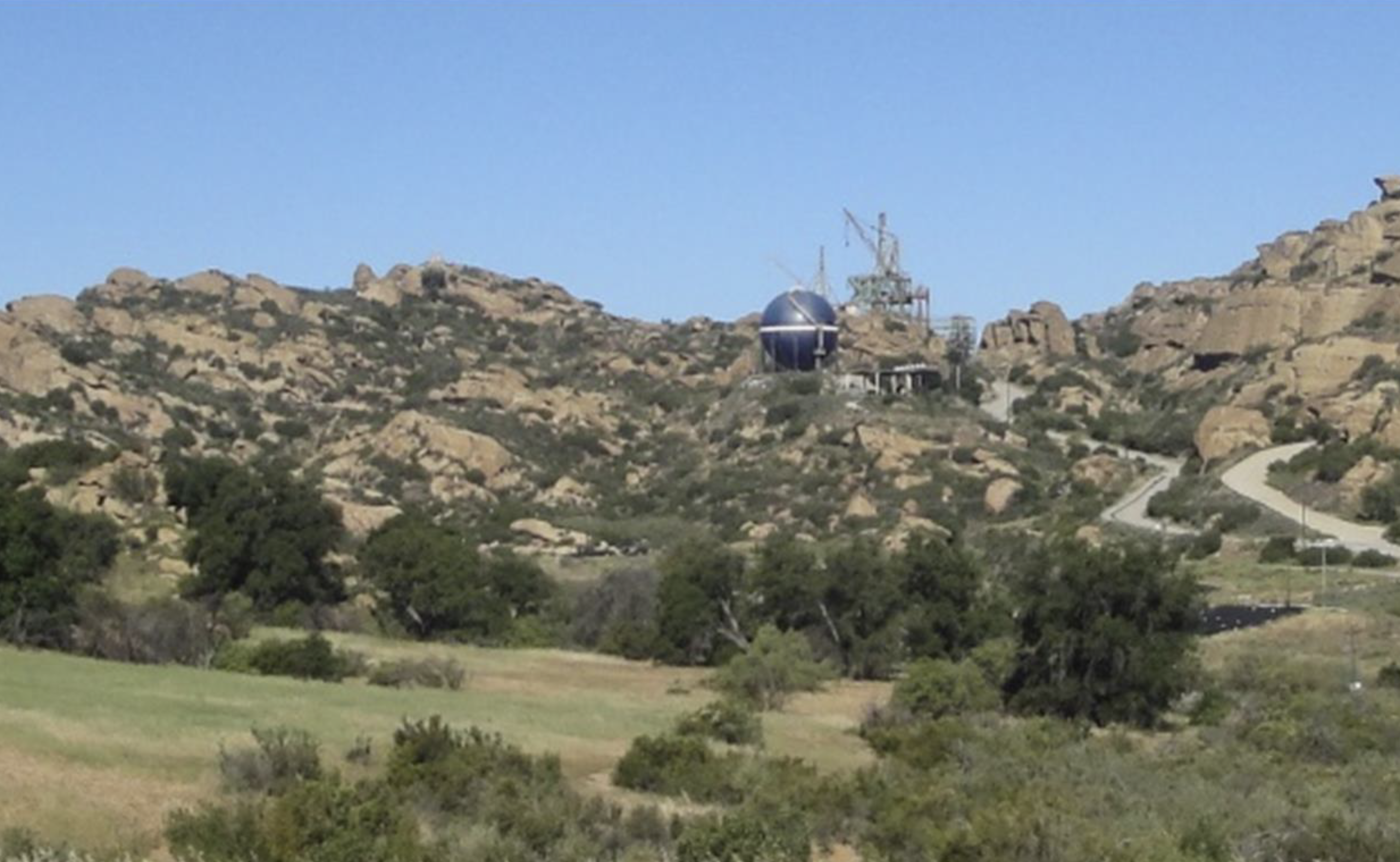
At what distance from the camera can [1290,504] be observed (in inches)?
3177

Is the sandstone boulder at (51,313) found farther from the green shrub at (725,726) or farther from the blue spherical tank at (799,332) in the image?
the green shrub at (725,726)

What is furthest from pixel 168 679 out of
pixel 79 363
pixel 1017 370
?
pixel 1017 370

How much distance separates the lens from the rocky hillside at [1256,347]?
94.6 meters

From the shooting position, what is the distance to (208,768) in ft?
94.3

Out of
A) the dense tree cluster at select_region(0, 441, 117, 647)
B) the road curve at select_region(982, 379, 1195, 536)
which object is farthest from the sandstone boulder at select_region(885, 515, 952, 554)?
the dense tree cluster at select_region(0, 441, 117, 647)

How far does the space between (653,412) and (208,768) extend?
83.4 m

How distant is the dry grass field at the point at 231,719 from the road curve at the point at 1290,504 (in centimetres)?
2935

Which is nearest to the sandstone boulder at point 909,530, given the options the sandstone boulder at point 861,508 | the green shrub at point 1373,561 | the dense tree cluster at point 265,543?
the sandstone boulder at point 861,508

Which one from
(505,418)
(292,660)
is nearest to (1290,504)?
(505,418)

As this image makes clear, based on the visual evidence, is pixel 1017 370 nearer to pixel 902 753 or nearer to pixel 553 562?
pixel 553 562

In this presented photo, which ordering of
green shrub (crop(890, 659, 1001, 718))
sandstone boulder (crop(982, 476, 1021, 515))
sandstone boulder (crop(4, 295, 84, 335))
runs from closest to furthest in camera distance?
green shrub (crop(890, 659, 1001, 718)), sandstone boulder (crop(982, 476, 1021, 515)), sandstone boulder (crop(4, 295, 84, 335))

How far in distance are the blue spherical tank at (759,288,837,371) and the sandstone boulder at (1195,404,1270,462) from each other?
2390 centimetres

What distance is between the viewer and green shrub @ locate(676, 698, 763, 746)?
118ft

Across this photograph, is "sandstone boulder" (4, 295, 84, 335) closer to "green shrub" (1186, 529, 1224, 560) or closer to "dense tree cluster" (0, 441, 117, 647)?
"dense tree cluster" (0, 441, 117, 647)
